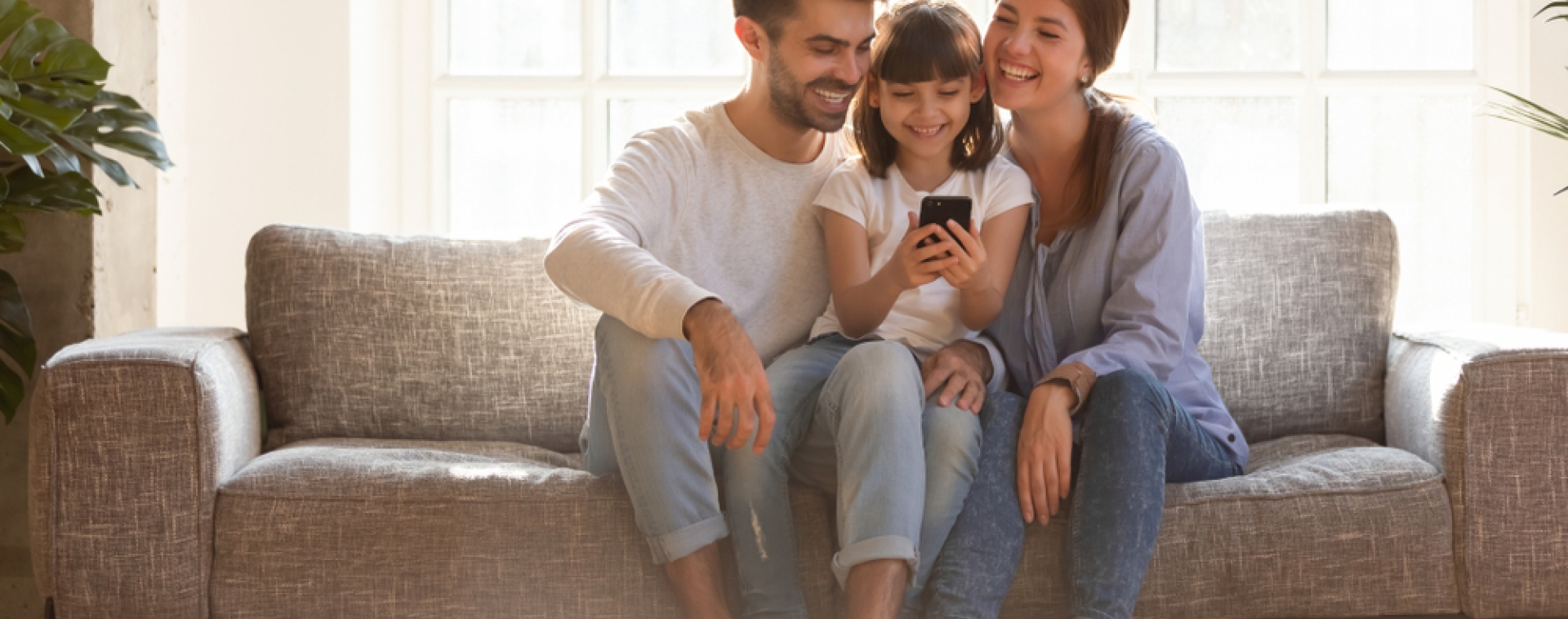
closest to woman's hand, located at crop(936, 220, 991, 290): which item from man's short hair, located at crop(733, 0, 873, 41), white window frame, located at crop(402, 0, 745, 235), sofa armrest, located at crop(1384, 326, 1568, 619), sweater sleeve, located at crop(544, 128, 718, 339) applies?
sweater sleeve, located at crop(544, 128, 718, 339)

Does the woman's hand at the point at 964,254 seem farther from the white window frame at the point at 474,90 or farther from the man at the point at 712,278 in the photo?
the white window frame at the point at 474,90

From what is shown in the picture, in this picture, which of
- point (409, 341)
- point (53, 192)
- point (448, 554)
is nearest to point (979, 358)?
point (448, 554)

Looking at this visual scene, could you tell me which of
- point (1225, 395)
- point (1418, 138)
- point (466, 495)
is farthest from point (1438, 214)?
point (466, 495)

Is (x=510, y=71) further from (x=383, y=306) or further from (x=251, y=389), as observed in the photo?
(x=251, y=389)

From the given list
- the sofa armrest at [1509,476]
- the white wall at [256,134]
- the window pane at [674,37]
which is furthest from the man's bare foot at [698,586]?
the window pane at [674,37]

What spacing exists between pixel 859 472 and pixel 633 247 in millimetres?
411

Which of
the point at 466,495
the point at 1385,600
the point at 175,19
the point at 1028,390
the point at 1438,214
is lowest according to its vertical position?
the point at 1385,600

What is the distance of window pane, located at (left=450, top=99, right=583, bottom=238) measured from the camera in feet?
10.4

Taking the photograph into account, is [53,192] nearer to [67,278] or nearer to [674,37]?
[67,278]

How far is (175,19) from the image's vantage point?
2773 millimetres

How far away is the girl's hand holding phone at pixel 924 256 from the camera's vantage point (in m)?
1.62

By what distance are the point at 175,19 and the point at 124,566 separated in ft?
5.28

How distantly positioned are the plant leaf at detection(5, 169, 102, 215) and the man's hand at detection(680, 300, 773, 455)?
1.25 m

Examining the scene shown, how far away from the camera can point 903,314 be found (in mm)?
1829
